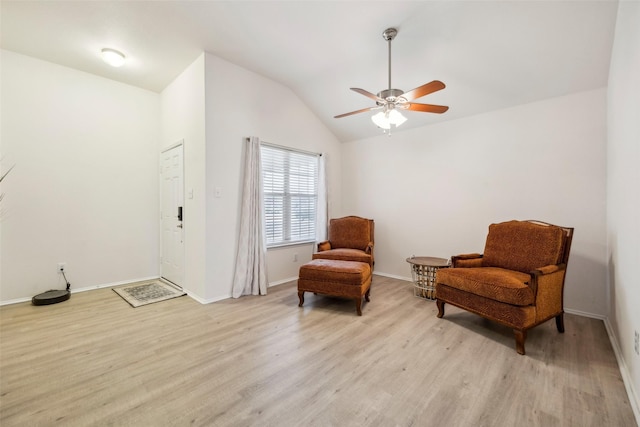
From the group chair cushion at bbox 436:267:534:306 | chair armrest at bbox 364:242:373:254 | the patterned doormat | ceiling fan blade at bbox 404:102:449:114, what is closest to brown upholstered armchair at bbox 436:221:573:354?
chair cushion at bbox 436:267:534:306

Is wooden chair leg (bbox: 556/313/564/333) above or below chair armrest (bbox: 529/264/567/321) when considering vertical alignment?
below

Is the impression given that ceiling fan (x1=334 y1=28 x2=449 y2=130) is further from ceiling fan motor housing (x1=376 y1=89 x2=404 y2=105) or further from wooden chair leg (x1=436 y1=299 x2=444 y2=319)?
wooden chair leg (x1=436 y1=299 x2=444 y2=319)

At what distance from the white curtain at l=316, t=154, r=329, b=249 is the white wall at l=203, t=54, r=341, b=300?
746 mm

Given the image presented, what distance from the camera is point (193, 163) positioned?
339 centimetres

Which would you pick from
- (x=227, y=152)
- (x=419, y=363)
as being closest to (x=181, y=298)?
(x=227, y=152)

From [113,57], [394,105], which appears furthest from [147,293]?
[394,105]

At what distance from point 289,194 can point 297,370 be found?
279 centimetres

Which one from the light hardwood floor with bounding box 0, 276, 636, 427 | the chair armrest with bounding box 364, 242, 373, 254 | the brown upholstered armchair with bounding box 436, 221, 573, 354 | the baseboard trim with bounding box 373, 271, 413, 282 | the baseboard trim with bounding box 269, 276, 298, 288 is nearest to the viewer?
the light hardwood floor with bounding box 0, 276, 636, 427

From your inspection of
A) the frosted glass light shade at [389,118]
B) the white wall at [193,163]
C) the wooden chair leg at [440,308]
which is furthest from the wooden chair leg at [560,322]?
the white wall at [193,163]

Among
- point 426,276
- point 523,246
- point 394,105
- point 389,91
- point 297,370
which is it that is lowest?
point 297,370

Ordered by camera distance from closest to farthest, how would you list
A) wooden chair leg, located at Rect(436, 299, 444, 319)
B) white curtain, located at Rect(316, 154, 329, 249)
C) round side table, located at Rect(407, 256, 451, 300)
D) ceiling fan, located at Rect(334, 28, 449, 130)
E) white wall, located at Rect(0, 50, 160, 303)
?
ceiling fan, located at Rect(334, 28, 449, 130) < wooden chair leg, located at Rect(436, 299, 444, 319) < white wall, located at Rect(0, 50, 160, 303) < round side table, located at Rect(407, 256, 451, 300) < white curtain, located at Rect(316, 154, 329, 249)

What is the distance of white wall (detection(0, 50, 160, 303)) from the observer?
320cm

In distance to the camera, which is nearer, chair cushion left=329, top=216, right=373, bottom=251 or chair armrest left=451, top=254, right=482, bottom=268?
chair armrest left=451, top=254, right=482, bottom=268

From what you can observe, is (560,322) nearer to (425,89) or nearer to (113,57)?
(425,89)
